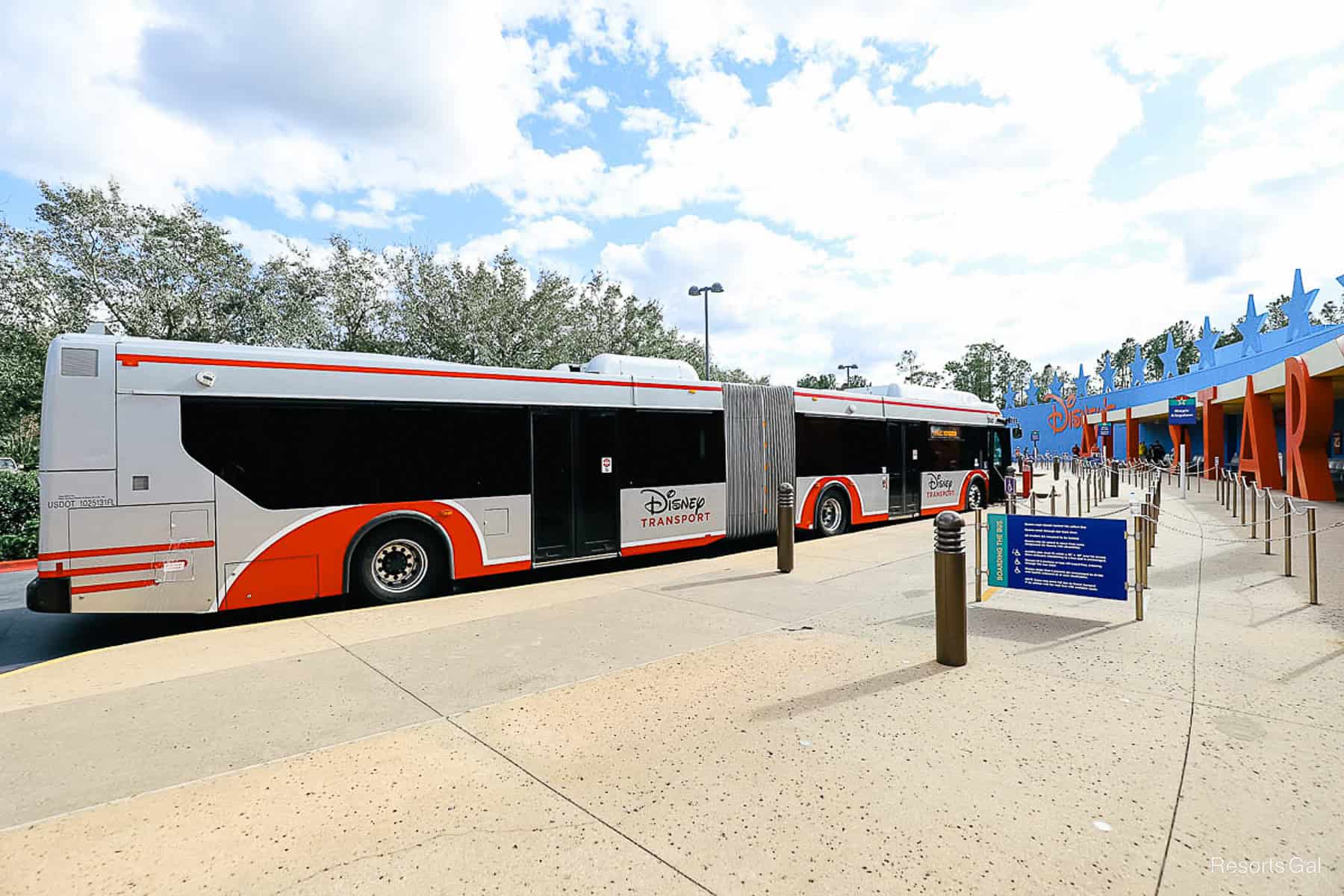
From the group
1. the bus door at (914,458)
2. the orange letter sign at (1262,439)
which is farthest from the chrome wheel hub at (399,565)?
the orange letter sign at (1262,439)

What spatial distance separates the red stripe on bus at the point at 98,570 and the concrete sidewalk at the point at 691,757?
741 mm

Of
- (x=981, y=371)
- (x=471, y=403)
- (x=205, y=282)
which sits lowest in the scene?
(x=471, y=403)

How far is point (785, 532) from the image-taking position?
9234 millimetres

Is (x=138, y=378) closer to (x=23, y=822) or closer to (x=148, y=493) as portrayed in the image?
(x=148, y=493)

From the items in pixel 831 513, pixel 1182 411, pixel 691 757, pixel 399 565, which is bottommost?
pixel 691 757

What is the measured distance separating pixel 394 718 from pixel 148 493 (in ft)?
13.6

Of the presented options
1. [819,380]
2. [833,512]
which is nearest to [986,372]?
[819,380]

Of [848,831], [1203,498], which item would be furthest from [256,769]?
[1203,498]

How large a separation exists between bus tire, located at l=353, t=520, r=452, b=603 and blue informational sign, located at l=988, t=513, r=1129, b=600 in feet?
20.9

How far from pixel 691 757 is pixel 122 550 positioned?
601cm

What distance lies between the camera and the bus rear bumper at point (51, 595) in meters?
6.13

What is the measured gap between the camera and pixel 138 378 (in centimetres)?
658

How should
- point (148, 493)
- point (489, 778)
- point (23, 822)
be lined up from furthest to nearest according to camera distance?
point (148, 493)
point (489, 778)
point (23, 822)

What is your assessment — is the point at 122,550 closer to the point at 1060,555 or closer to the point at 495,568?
the point at 495,568
